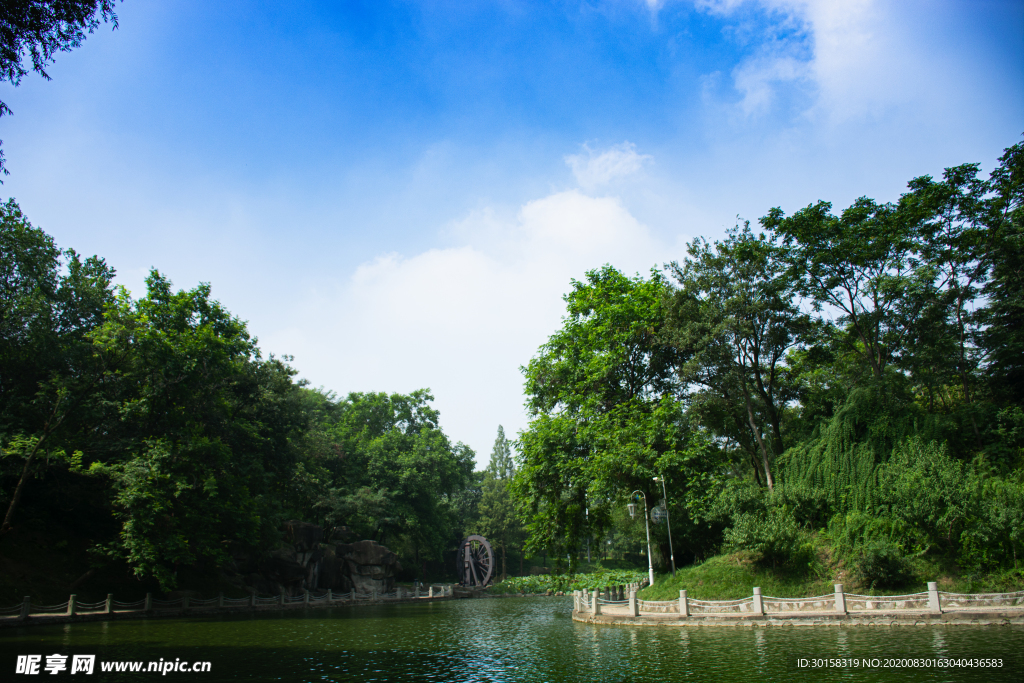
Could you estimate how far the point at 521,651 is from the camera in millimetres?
14305

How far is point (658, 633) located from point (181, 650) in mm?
12445

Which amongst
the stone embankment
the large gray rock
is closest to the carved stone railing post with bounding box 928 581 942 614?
the stone embankment

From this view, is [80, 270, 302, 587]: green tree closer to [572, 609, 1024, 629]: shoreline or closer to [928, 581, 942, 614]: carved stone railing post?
[572, 609, 1024, 629]: shoreline

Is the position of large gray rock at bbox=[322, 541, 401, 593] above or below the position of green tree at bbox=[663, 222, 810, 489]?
below

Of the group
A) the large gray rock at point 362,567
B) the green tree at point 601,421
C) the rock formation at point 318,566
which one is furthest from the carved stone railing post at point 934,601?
the large gray rock at point 362,567

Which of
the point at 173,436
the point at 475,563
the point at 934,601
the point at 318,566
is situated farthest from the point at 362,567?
the point at 934,601

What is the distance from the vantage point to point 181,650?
14.1m

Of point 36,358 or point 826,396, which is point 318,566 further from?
point 826,396

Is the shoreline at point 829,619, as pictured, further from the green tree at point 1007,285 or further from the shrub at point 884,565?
the green tree at point 1007,285

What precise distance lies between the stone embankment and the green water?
35.7 inches

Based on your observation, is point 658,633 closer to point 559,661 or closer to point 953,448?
point 559,661

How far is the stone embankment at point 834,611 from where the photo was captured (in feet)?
47.3

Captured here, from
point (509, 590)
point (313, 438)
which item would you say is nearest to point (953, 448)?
point (313, 438)

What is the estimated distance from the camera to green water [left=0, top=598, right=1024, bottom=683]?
10133 millimetres
